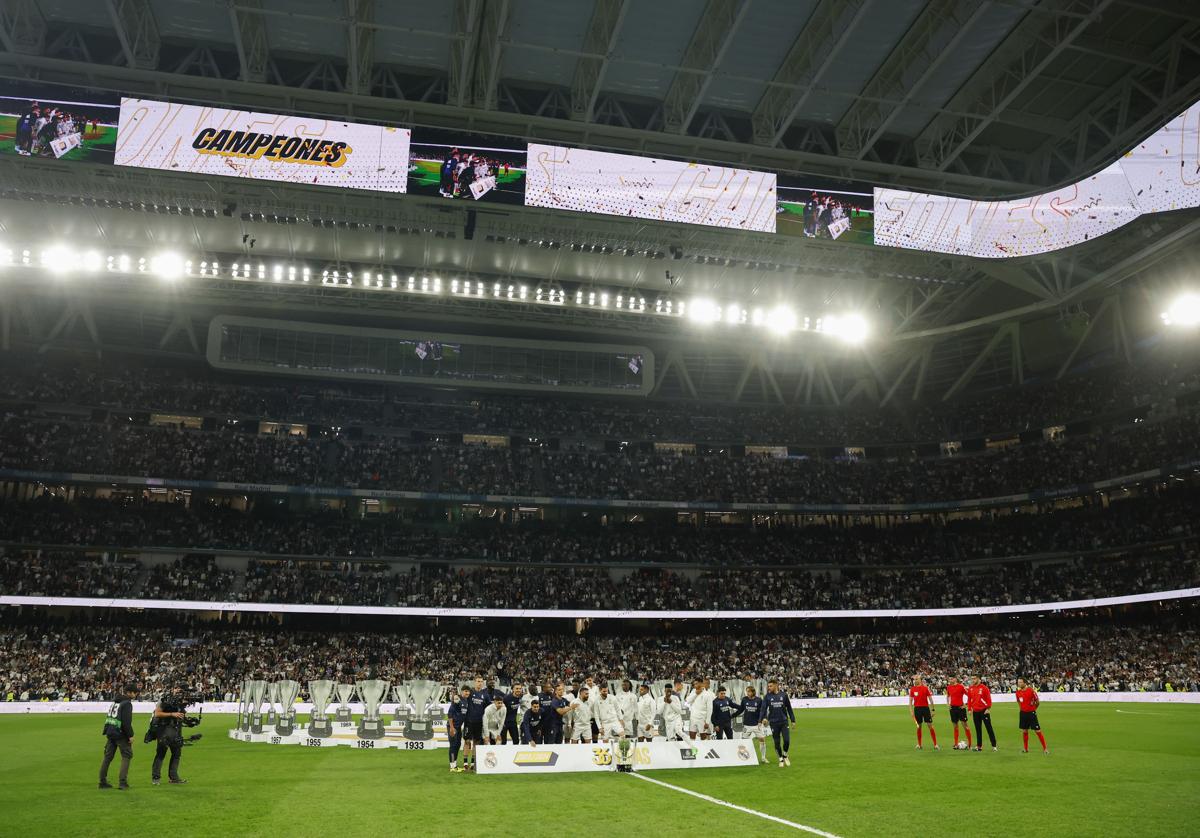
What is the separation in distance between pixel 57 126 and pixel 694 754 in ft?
92.3

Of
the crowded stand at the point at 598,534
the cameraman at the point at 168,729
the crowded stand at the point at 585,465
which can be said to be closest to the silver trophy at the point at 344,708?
the cameraman at the point at 168,729

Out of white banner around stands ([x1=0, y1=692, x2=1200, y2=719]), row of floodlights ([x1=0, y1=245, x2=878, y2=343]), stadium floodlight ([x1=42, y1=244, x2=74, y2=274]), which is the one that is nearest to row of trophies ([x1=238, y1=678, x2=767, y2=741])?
white banner around stands ([x1=0, y1=692, x2=1200, y2=719])

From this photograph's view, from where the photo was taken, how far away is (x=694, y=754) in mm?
17703

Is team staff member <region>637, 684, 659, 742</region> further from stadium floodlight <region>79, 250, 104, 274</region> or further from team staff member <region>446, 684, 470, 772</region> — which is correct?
stadium floodlight <region>79, 250, 104, 274</region>

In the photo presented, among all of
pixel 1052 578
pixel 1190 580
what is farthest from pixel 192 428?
pixel 1190 580

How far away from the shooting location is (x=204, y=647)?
42125 mm

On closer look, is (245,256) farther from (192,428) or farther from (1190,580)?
(1190,580)

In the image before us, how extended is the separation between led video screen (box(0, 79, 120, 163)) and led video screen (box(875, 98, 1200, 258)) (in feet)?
91.1

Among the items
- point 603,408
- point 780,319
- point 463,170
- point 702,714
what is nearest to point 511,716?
point 702,714

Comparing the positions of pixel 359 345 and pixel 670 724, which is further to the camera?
pixel 359 345

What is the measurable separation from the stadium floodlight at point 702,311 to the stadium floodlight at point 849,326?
5.68 m

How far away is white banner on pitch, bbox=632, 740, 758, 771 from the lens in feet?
56.9

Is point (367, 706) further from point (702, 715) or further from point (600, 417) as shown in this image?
point (600, 417)

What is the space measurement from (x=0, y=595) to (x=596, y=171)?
115 ft
